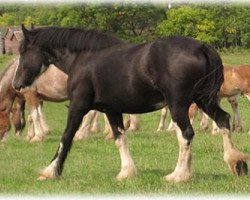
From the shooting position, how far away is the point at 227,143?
8047 millimetres

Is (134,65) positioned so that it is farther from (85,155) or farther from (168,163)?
(85,155)

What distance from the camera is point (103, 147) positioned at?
12086 mm

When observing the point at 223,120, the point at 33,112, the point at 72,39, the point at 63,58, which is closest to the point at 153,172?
the point at 223,120

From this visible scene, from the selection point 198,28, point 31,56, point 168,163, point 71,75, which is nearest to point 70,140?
point 71,75

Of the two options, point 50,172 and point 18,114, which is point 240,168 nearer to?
point 50,172

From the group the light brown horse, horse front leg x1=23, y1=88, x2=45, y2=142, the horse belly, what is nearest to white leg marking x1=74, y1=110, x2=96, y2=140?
horse front leg x1=23, y1=88, x2=45, y2=142

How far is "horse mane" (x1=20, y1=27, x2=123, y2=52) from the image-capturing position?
28.0 ft

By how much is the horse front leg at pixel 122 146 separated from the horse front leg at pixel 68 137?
1.90 ft

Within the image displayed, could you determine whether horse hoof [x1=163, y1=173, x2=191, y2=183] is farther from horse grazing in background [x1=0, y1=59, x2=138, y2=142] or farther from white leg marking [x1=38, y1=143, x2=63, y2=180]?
horse grazing in background [x1=0, y1=59, x2=138, y2=142]

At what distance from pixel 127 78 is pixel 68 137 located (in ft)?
3.81

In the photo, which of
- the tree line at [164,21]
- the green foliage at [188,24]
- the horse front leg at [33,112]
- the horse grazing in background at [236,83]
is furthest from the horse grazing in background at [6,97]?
the green foliage at [188,24]

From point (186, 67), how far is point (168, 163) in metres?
2.57

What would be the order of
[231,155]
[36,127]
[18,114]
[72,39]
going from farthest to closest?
[18,114], [36,127], [72,39], [231,155]

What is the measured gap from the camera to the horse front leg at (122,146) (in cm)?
823
